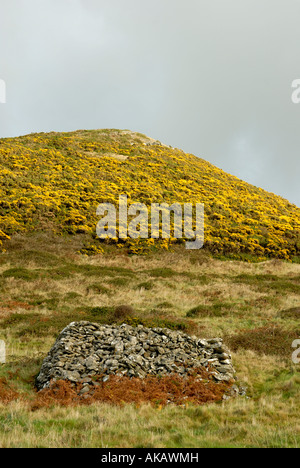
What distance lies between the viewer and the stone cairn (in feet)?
34.2

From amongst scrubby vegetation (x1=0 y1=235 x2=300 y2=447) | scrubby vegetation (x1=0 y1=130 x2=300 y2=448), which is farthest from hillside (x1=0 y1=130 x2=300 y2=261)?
scrubby vegetation (x1=0 y1=235 x2=300 y2=447)

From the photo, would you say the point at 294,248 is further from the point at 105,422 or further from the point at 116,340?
the point at 105,422

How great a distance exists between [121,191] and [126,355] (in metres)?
35.7

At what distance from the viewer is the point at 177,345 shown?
39.4 ft

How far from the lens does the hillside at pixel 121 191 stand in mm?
35250

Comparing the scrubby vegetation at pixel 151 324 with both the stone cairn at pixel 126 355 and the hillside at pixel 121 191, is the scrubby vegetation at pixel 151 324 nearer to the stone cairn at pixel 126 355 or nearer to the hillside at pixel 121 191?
the stone cairn at pixel 126 355

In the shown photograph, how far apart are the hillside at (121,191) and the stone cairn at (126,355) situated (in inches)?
767

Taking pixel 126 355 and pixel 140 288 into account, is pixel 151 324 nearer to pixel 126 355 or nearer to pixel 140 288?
pixel 126 355

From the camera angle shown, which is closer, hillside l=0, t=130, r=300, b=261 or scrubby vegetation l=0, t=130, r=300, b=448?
scrubby vegetation l=0, t=130, r=300, b=448

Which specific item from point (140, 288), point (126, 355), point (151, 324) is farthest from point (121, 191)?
point (126, 355)

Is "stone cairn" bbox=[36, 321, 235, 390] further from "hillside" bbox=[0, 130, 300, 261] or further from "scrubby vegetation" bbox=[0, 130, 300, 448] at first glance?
"hillside" bbox=[0, 130, 300, 261]

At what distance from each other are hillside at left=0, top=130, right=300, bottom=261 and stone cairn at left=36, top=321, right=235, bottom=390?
63.9 feet

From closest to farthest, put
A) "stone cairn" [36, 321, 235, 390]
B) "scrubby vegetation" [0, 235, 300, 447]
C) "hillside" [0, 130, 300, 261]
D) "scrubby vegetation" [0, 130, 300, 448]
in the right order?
"scrubby vegetation" [0, 235, 300, 447]
"scrubby vegetation" [0, 130, 300, 448]
"stone cairn" [36, 321, 235, 390]
"hillside" [0, 130, 300, 261]

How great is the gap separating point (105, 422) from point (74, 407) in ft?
5.60
